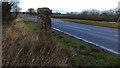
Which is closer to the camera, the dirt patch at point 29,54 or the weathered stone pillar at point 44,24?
the dirt patch at point 29,54

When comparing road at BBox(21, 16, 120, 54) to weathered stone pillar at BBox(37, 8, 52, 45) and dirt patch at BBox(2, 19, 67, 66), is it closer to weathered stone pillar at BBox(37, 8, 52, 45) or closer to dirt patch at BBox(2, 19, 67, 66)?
weathered stone pillar at BBox(37, 8, 52, 45)

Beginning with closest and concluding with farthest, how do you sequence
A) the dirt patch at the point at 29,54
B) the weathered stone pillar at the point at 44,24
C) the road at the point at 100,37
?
the dirt patch at the point at 29,54
the weathered stone pillar at the point at 44,24
the road at the point at 100,37

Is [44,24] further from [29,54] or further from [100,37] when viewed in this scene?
[100,37]

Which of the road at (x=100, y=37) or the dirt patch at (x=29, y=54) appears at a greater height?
the dirt patch at (x=29, y=54)

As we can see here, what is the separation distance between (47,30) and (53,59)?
Answer: 2.60 meters

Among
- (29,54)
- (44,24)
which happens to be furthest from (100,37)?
(29,54)

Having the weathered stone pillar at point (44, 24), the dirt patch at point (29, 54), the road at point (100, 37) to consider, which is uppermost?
the weathered stone pillar at point (44, 24)

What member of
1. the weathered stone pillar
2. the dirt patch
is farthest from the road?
the dirt patch

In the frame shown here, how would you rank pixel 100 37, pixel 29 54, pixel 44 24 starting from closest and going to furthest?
pixel 29 54, pixel 44 24, pixel 100 37

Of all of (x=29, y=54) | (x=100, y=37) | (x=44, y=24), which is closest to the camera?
(x=29, y=54)

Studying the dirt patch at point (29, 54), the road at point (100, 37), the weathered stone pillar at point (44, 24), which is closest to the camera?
the dirt patch at point (29, 54)

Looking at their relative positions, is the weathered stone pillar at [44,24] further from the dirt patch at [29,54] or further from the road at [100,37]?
the road at [100,37]

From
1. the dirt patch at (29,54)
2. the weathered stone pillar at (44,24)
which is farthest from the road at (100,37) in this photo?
the dirt patch at (29,54)

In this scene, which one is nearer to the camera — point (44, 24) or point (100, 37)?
point (44, 24)
